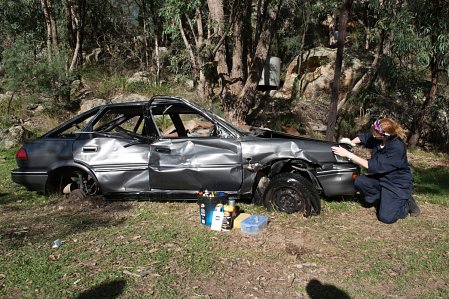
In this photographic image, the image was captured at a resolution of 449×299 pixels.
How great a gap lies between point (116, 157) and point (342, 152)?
9.64 feet

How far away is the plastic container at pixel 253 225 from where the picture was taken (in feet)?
15.1

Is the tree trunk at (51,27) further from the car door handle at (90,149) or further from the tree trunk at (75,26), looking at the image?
the car door handle at (90,149)

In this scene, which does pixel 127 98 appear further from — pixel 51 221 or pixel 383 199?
pixel 383 199

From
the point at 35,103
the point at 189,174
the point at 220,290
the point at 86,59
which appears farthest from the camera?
the point at 86,59

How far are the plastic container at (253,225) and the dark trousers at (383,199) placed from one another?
137cm

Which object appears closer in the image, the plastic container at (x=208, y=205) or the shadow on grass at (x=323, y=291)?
the shadow on grass at (x=323, y=291)

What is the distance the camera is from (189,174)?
5293mm

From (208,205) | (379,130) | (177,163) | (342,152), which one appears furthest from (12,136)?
(379,130)

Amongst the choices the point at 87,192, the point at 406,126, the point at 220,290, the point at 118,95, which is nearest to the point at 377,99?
the point at 406,126

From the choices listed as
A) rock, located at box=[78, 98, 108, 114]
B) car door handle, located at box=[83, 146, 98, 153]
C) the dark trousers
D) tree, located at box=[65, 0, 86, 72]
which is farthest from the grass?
tree, located at box=[65, 0, 86, 72]

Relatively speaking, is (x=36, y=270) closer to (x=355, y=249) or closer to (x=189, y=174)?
(x=189, y=174)

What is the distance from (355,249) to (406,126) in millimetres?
8944

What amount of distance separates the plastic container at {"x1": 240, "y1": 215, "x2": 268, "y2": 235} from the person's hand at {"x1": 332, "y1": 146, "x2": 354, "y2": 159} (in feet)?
4.02

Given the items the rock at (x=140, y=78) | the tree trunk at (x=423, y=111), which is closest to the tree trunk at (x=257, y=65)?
the tree trunk at (x=423, y=111)
